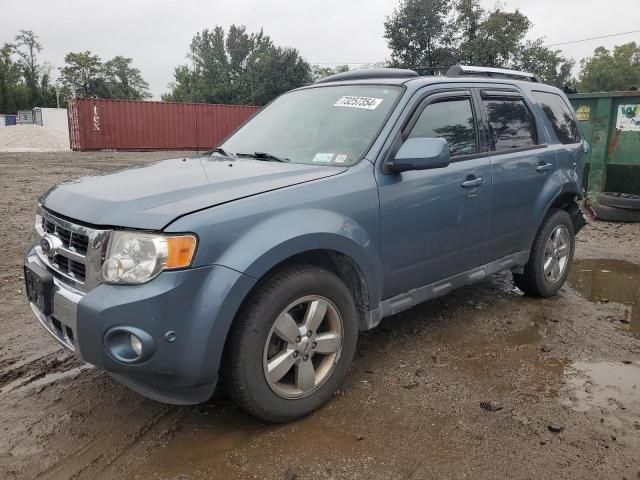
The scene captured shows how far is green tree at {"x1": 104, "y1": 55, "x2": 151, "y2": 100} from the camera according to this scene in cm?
7975

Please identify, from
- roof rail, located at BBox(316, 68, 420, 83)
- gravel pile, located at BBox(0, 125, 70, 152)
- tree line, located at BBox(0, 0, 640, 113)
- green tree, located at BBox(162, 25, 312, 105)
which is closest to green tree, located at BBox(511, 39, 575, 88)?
tree line, located at BBox(0, 0, 640, 113)

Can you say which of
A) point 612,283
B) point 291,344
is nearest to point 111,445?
point 291,344

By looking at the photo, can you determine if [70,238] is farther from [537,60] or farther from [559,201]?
[537,60]

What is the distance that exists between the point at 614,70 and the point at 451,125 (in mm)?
78113

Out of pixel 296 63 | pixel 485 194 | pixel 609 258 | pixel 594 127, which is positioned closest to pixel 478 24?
pixel 296 63

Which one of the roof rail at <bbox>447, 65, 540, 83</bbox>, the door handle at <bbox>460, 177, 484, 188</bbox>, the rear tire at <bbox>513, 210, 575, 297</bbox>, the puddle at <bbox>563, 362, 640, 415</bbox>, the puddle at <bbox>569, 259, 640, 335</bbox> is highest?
the roof rail at <bbox>447, 65, 540, 83</bbox>

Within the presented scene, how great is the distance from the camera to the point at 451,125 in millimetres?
3670

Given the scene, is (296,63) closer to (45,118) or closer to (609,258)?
(45,118)

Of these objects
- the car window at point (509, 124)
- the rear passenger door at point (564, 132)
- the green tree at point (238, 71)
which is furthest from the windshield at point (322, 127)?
the green tree at point (238, 71)

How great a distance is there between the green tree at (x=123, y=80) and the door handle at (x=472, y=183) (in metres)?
80.7

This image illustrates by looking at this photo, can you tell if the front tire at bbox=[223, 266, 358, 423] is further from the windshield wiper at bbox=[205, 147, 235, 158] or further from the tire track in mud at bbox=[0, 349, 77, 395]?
the tire track in mud at bbox=[0, 349, 77, 395]

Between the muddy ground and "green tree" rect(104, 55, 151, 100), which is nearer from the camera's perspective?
the muddy ground

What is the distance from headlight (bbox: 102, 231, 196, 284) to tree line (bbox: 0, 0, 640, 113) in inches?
1064

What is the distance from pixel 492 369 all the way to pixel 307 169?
5.72 ft
